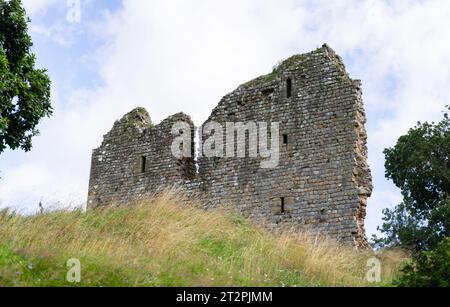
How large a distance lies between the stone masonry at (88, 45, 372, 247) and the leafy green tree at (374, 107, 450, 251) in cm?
1374

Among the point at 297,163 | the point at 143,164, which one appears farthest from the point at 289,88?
the point at 143,164

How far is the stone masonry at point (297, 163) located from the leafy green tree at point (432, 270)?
5276 mm

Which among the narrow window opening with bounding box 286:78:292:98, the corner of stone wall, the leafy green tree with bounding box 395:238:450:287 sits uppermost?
the narrow window opening with bounding box 286:78:292:98

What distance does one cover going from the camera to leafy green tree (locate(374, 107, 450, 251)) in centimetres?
2695

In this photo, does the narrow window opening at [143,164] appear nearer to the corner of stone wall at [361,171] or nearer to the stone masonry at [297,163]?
the stone masonry at [297,163]

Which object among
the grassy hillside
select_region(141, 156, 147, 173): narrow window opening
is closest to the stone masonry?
select_region(141, 156, 147, 173): narrow window opening

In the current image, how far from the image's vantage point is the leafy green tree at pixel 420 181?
2695 centimetres

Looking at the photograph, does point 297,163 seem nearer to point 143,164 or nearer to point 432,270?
point 143,164

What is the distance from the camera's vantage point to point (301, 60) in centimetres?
1569

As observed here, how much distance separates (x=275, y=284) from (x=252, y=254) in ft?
4.58

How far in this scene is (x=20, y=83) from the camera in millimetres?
15398

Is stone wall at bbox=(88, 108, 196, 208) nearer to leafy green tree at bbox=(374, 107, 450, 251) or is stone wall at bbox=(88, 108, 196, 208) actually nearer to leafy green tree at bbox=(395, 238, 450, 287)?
leafy green tree at bbox=(395, 238, 450, 287)

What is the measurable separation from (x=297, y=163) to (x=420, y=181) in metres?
15.2
